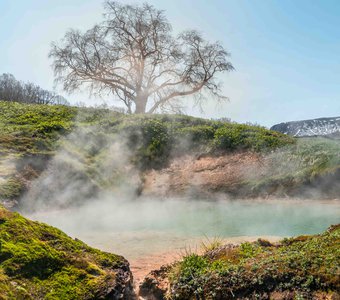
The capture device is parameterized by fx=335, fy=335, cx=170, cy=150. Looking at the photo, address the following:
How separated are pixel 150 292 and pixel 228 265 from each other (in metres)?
1.22

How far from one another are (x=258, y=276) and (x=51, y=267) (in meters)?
2.37

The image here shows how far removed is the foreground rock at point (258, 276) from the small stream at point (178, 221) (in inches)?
56.0

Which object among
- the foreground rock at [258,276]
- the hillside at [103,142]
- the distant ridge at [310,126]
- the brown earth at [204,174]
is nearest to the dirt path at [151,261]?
the foreground rock at [258,276]

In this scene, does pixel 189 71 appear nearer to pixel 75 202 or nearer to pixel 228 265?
pixel 75 202

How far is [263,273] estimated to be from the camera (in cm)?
400

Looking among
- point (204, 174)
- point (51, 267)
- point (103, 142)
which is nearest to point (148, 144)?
point (103, 142)

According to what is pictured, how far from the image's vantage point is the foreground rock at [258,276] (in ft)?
12.0

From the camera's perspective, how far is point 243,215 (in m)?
11.2

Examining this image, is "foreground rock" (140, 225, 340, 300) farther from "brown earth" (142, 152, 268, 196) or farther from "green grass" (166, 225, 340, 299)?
"brown earth" (142, 152, 268, 196)

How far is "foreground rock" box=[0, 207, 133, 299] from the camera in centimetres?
329

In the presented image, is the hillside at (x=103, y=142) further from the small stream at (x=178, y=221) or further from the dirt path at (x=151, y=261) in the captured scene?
the dirt path at (x=151, y=261)

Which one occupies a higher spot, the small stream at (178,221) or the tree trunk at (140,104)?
the tree trunk at (140,104)

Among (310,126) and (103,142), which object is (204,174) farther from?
(310,126)

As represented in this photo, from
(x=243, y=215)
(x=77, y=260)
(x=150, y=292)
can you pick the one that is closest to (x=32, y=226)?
(x=77, y=260)
